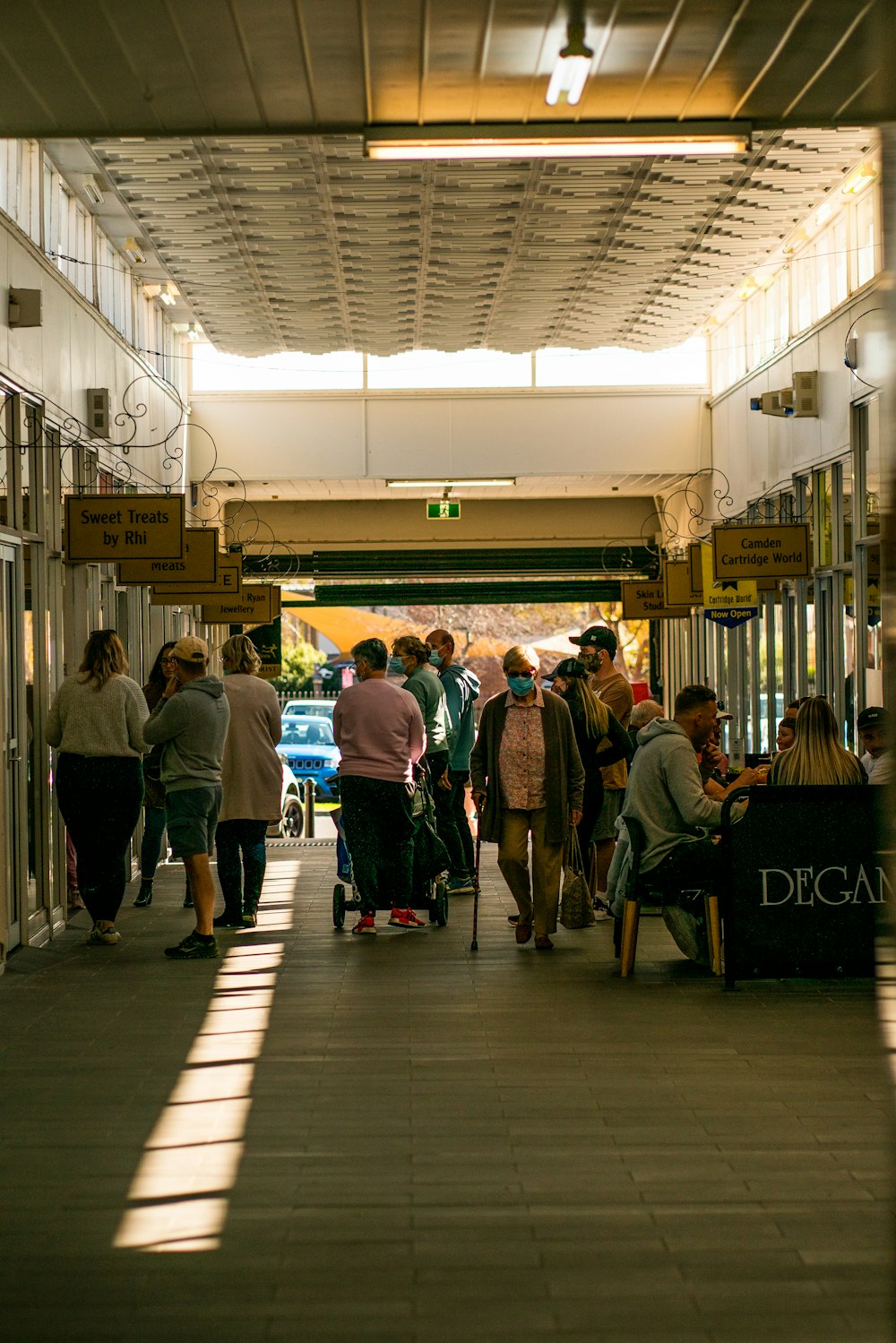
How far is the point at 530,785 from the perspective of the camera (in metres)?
8.83

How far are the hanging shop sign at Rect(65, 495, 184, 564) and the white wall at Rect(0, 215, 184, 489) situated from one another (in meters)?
0.65

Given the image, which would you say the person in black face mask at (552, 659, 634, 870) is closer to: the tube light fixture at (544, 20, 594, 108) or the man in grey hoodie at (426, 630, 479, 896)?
the man in grey hoodie at (426, 630, 479, 896)

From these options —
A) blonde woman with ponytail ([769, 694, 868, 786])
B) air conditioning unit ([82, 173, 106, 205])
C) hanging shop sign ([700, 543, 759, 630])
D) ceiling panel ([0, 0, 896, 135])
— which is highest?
air conditioning unit ([82, 173, 106, 205])

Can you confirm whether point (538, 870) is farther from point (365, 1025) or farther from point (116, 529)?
point (116, 529)

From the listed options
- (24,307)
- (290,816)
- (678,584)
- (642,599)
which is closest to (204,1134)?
(24,307)

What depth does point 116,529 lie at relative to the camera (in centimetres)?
1031

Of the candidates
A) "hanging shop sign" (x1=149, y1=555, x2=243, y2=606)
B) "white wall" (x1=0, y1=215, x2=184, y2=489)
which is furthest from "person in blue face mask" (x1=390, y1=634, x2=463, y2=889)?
"white wall" (x1=0, y1=215, x2=184, y2=489)

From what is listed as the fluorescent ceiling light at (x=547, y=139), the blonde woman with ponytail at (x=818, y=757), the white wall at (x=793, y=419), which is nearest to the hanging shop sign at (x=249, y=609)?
the white wall at (x=793, y=419)

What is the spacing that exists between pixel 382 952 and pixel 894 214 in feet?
23.1

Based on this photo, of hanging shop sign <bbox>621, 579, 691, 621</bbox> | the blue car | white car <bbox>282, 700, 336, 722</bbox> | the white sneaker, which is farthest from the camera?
white car <bbox>282, 700, 336, 722</bbox>

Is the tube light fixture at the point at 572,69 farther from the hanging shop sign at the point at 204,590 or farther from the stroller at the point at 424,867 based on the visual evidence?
the hanging shop sign at the point at 204,590

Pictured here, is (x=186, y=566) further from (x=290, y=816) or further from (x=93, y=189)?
(x=290, y=816)

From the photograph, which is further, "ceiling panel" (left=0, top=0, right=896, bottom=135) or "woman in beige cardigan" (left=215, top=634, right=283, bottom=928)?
"woman in beige cardigan" (left=215, top=634, right=283, bottom=928)

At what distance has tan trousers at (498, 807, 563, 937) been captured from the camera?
8875mm
